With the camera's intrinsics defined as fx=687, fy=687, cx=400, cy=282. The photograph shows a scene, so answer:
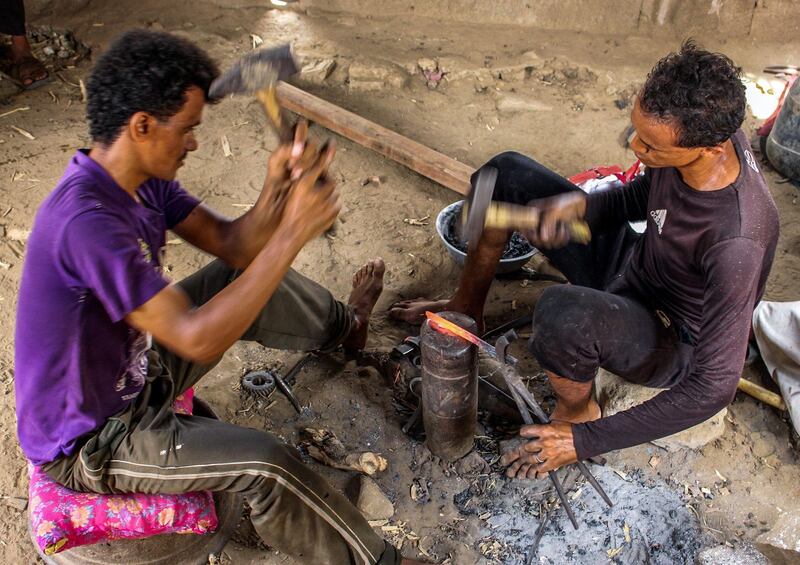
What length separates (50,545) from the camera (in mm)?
2133

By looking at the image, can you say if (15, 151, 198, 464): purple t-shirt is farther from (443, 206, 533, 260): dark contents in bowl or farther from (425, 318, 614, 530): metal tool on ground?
(443, 206, 533, 260): dark contents in bowl

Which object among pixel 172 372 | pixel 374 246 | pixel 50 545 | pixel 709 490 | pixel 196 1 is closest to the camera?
pixel 50 545

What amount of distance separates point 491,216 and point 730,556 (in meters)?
1.58

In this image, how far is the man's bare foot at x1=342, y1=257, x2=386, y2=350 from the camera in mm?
3408

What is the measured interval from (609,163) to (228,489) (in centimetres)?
388

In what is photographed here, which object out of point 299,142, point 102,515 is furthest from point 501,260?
point 102,515

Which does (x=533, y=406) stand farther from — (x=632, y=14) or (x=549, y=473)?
(x=632, y=14)

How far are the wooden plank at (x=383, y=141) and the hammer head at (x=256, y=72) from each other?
6.31 feet

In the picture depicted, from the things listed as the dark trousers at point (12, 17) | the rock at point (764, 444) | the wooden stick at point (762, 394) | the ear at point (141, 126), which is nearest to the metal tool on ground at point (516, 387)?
the rock at point (764, 444)

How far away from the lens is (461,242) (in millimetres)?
3920

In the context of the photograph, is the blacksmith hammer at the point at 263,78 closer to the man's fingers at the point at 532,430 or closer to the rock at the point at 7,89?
the man's fingers at the point at 532,430

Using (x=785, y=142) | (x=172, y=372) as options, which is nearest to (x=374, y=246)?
(x=172, y=372)

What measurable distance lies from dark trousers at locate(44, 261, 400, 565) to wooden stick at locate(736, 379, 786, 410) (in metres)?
1.81

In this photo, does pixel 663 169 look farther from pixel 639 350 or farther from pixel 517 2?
pixel 517 2
